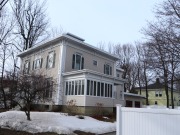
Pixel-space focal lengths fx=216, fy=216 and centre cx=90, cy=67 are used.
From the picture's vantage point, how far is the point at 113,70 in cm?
2914

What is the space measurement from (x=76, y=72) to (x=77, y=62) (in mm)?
3695

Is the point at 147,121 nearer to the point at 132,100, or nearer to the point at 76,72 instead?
the point at 76,72

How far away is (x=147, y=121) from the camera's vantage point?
6.21 metres

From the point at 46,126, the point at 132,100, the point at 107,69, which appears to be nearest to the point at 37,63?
the point at 107,69

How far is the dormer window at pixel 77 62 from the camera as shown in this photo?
23609mm

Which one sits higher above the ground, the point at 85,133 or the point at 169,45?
the point at 169,45

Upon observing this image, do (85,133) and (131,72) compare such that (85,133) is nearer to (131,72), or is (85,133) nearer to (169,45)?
(169,45)

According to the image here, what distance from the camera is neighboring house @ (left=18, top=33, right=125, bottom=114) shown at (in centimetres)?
2009

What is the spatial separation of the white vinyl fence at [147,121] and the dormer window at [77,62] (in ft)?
56.0

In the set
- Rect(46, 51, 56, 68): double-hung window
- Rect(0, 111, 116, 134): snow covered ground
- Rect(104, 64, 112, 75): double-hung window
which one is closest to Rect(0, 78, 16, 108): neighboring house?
Rect(0, 111, 116, 134): snow covered ground

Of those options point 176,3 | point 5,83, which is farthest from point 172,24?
point 5,83

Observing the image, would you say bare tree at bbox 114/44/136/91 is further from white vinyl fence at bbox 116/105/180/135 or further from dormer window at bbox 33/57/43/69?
white vinyl fence at bbox 116/105/180/135

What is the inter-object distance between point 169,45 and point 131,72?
1421 inches

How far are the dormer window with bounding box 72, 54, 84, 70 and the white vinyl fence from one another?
672 inches
